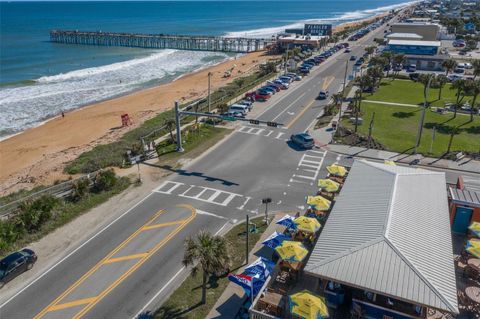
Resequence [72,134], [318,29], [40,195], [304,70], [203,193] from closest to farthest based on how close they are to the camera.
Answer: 1. [40,195]
2. [203,193]
3. [72,134]
4. [304,70]
5. [318,29]

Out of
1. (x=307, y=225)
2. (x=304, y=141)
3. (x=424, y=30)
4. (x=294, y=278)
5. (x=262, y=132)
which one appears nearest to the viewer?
(x=294, y=278)

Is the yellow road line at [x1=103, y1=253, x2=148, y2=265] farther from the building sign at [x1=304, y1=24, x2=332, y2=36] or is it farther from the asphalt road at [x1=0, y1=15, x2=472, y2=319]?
the building sign at [x1=304, y1=24, x2=332, y2=36]

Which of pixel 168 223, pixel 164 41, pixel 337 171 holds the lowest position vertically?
pixel 168 223

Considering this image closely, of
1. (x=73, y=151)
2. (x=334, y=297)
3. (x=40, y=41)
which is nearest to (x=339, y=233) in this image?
(x=334, y=297)

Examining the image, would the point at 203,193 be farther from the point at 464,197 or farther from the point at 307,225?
the point at 464,197

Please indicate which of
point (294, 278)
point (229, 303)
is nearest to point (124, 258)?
point (229, 303)

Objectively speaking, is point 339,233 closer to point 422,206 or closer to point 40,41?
point 422,206

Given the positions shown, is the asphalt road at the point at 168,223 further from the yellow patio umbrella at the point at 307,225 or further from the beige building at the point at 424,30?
the beige building at the point at 424,30
